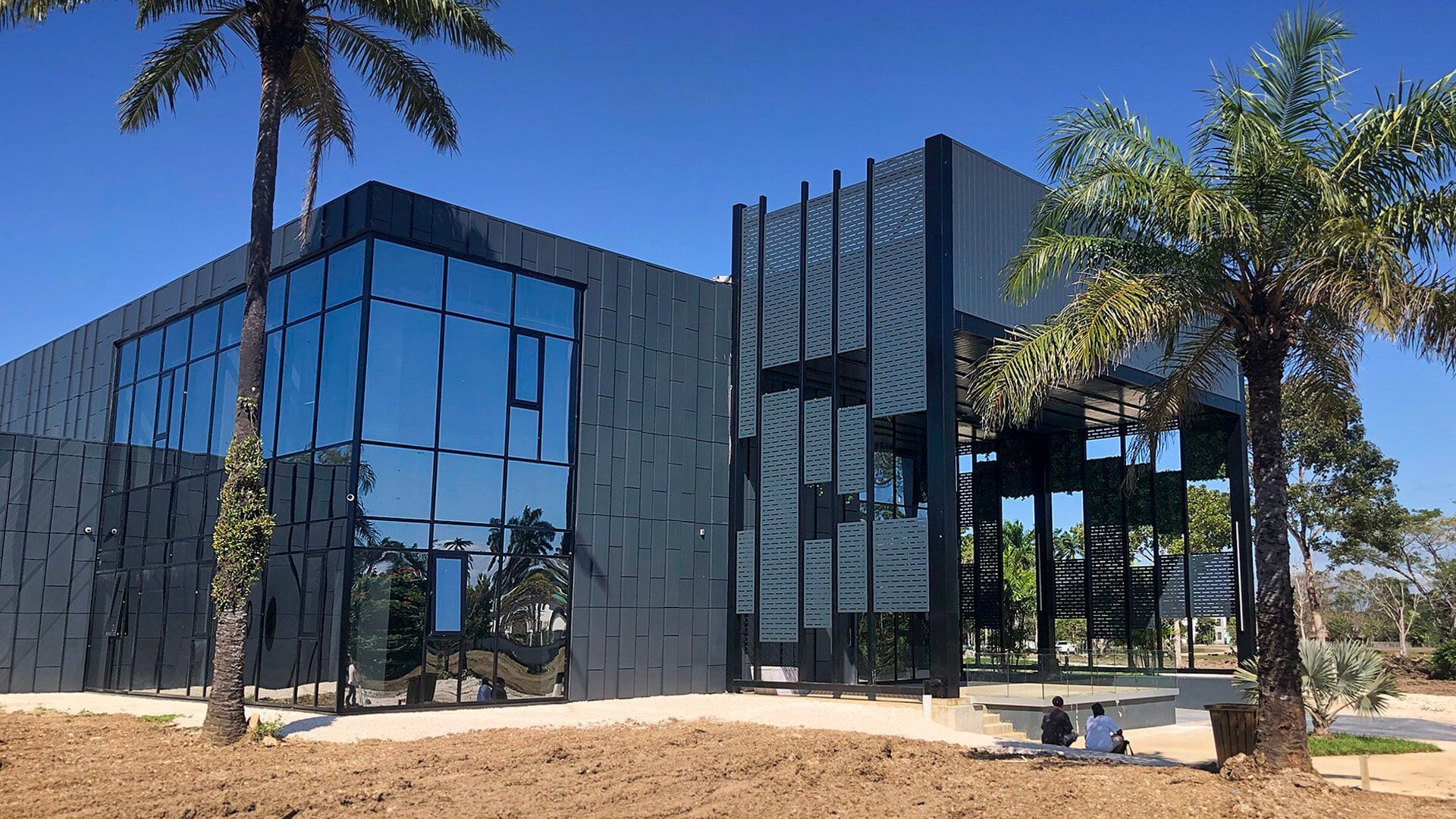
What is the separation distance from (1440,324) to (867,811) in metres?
7.84

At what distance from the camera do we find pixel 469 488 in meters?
20.9

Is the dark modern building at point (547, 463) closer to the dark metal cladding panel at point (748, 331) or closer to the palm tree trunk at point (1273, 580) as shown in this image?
the dark metal cladding panel at point (748, 331)

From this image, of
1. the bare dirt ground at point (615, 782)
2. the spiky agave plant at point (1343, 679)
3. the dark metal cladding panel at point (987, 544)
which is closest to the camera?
the bare dirt ground at point (615, 782)

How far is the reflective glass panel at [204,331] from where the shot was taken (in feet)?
80.8

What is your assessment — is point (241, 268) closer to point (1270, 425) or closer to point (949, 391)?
point (949, 391)

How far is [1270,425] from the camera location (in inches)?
510

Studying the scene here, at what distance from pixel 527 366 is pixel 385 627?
18.2 ft

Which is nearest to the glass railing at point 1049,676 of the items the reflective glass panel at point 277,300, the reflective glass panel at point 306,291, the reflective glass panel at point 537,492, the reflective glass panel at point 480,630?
the reflective glass panel at point 537,492

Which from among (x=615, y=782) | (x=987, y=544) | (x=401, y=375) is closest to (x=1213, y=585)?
(x=987, y=544)

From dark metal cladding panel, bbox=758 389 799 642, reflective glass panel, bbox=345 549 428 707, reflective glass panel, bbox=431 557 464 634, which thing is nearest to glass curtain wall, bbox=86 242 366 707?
reflective glass panel, bbox=345 549 428 707

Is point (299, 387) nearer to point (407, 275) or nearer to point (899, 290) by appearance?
point (407, 275)

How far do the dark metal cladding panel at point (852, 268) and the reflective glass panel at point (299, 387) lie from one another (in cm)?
1003

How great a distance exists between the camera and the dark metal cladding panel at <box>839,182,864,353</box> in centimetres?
2309

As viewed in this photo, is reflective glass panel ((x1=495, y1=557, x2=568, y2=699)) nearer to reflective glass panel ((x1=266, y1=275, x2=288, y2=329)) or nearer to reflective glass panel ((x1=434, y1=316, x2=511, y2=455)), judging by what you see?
reflective glass panel ((x1=434, y1=316, x2=511, y2=455))
